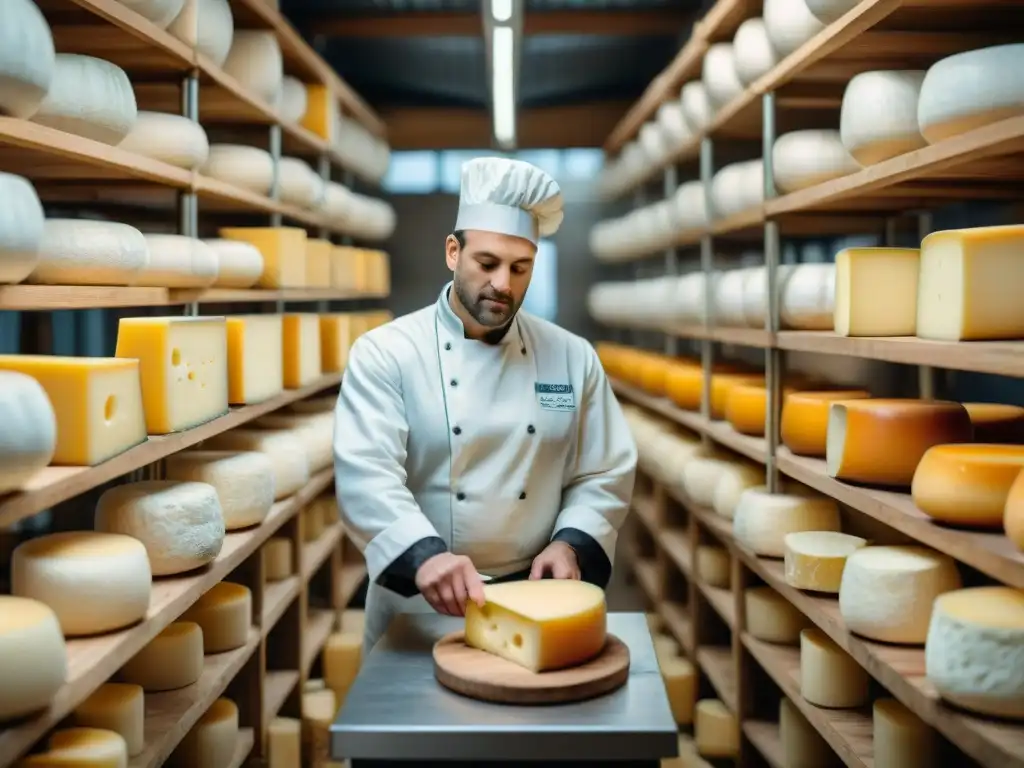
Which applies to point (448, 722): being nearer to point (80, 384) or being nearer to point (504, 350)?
point (80, 384)

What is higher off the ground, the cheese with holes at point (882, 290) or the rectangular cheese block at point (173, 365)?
the cheese with holes at point (882, 290)

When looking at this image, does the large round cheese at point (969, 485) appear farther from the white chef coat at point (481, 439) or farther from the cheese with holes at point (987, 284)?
the white chef coat at point (481, 439)

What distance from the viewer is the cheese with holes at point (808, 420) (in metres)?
2.65

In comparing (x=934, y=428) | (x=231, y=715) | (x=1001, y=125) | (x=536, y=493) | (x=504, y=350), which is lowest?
(x=231, y=715)

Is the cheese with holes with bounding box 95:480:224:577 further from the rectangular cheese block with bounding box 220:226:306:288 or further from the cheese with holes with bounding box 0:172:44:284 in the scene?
the rectangular cheese block with bounding box 220:226:306:288

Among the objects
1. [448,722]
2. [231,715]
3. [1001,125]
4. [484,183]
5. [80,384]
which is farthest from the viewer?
[231,715]

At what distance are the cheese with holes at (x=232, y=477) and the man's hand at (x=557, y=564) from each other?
104 cm

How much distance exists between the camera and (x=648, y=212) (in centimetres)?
483

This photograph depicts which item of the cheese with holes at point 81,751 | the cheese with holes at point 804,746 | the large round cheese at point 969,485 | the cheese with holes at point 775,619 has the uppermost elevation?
the large round cheese at point 969,485

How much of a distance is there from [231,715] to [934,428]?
6.16 ft

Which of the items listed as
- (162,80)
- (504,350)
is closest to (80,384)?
(504,350)

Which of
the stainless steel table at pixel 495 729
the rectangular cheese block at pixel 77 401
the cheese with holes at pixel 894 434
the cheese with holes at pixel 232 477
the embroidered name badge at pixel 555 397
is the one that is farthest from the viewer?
the cheese with holes at pixel 232 477

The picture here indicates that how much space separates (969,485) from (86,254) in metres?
1.71

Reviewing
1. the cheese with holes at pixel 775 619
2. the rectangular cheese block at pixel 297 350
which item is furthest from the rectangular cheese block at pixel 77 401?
the cheese with holes at pixel 775 619
